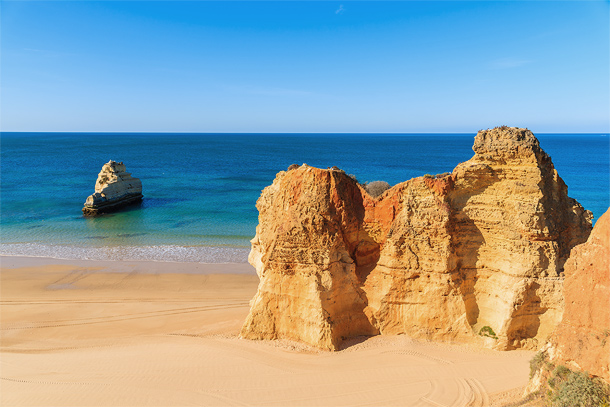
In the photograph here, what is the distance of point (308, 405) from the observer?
9.05 metres

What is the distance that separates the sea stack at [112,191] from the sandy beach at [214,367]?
75.2ft

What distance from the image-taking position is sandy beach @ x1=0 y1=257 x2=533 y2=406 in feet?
30.7

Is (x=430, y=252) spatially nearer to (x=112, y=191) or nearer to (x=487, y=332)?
(x=487, y=332)

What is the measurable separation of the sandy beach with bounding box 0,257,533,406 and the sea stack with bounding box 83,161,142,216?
22.9 meters

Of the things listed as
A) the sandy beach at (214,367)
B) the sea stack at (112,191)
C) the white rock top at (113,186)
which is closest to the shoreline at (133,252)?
the sandy beach at (214,367)

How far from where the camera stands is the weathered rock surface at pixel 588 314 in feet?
21.0

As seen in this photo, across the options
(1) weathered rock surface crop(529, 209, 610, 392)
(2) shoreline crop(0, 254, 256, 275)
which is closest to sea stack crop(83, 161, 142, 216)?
(2) shoreline crop(0, 254, 256, 275)

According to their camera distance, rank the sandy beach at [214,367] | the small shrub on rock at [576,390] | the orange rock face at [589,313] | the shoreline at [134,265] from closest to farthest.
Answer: the small shrub on rock at [576,390], the orange rock face at [589,313], the sandy beach at [214,367], the shoreline at [134,265]

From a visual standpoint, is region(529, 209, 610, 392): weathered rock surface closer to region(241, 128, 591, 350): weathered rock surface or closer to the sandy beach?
the sandy beach

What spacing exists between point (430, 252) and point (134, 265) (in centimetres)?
1945

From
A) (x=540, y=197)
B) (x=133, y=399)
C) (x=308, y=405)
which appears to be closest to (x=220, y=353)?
(x=133, y=399)

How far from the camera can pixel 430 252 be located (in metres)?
10.8

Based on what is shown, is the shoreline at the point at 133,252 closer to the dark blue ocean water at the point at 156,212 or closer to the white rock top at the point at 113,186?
the dark blue ocean water at the point at 156,212

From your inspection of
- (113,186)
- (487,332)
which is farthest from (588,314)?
(113,186)
